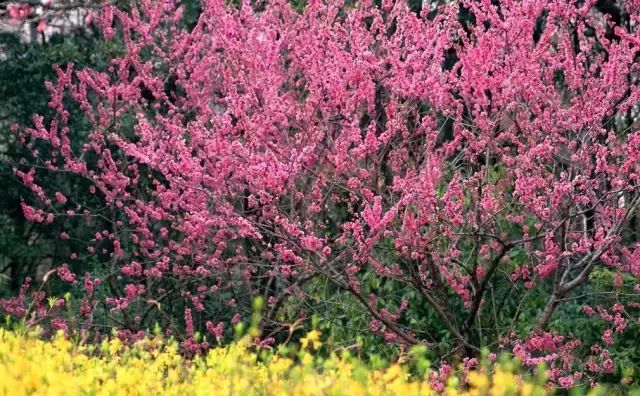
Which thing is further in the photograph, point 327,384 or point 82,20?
point 82,20

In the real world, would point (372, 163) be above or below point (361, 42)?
below

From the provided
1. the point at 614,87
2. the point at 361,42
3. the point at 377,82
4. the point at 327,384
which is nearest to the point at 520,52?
the point at 614,87

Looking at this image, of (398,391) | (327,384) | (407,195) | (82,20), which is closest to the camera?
(398,391)

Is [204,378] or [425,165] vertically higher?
[425,165]

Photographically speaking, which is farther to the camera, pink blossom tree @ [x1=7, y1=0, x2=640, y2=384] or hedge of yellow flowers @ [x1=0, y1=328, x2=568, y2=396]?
pink blossom tree @ [x1=7, y1=0, x2=640, y2=384]

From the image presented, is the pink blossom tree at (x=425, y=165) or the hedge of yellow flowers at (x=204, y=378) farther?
the pink blossom tree at (x=425, y=165)

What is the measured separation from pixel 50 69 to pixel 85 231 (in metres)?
1.90

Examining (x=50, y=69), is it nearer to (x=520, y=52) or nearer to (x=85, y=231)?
(x=85, y=231)

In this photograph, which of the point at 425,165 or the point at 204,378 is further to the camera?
the point at 425,165

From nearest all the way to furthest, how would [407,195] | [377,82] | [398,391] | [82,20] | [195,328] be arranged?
[398,391]
[407,195]
[377,82]
[195,328]
[82,20]

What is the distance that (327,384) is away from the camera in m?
4.45

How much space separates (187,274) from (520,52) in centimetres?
386

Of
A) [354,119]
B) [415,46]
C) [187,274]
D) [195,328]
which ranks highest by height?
[415,46]

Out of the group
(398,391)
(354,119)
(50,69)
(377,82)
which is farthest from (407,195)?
(50,69)
